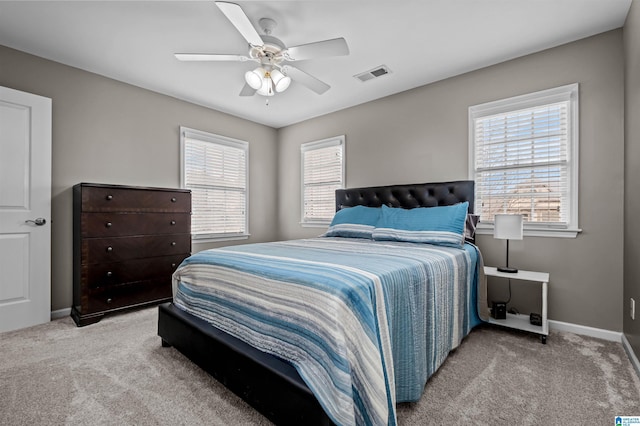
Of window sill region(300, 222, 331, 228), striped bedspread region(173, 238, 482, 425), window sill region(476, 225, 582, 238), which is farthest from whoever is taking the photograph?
window sill region(300, 222, 331, 228)

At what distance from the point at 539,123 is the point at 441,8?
1496 mm

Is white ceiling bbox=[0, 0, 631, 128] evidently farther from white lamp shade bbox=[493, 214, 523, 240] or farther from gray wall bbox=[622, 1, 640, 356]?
white lamp shade bbox=[493, 214, 523, 240]

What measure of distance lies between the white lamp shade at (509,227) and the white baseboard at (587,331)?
0.94m

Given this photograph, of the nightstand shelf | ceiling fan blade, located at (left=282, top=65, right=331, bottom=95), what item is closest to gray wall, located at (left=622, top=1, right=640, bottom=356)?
the nightstand shelf

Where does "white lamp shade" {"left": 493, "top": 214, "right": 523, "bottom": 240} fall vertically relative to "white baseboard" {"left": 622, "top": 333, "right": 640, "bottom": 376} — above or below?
above

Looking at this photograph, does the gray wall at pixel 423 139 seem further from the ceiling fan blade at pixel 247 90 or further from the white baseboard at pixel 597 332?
the ceiling fan blade at pixel 247 90

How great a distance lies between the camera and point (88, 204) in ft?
9.37

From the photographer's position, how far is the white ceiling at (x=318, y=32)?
2268mm

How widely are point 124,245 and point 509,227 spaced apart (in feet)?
12.3

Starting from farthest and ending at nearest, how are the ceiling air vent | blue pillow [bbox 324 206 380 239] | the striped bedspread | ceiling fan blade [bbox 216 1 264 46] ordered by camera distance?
blue pillow [bbox 324 206 380 239] → the ceiling air vent → ceiling fan blade [bbox 216 1 264 46] → the striped bedspread

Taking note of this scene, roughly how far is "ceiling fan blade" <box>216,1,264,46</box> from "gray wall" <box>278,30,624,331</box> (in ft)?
7.32

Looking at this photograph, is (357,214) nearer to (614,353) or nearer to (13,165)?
(614,353)

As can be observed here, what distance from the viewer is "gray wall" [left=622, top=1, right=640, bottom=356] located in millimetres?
2064

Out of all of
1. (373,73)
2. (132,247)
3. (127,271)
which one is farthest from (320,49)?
(127,271)
